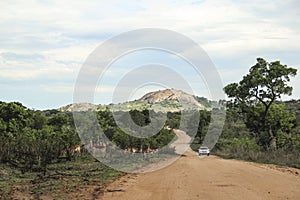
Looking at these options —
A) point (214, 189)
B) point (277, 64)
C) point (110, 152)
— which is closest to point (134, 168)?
point (110, 152)

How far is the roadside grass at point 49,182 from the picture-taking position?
13375mm

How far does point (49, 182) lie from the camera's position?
637 inches

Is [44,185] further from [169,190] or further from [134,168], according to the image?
[134,168]

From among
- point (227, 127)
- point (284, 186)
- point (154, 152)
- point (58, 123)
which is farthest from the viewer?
point (227, 127)

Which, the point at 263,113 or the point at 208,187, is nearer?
the point at 208,187

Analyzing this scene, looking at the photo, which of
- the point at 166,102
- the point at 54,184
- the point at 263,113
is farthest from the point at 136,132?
the point at 54,184

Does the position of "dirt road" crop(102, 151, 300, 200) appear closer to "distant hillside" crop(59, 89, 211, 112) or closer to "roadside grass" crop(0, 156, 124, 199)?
"roadside grass" crop(0, 156, 124, 199)

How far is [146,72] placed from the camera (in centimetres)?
2320

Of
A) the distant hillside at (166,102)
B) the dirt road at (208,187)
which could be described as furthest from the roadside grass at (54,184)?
the distant hillside at (166,102)

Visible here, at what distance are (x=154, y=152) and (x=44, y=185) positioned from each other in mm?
19967

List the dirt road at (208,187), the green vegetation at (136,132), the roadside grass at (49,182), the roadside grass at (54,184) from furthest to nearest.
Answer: the green vegetation at (136,132), the roadside grass at (49,182), the roadside grass at (54,184), the dirt road at (208,187)

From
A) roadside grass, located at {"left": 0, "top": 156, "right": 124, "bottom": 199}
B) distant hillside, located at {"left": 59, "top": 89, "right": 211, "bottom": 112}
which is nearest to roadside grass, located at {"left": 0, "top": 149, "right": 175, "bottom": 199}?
roadside grass, located at {"left": 0, "top": 156, "right": 124, "bottom": 199}

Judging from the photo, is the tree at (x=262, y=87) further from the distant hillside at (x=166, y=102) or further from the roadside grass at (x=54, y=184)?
the roadside grass at (x=54, y=184)

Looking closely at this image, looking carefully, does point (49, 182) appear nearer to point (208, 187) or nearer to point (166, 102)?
point (208, 187)
